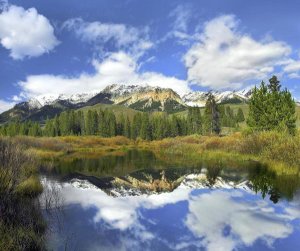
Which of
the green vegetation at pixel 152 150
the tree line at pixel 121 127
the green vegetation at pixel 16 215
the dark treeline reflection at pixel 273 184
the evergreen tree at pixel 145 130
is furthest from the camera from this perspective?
the tree line at pixel 121 127

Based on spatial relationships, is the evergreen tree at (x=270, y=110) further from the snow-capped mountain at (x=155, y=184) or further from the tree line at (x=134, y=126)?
the tree line at (x=134, y=126)

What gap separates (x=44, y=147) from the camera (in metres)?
67.9

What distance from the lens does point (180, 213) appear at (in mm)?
20250

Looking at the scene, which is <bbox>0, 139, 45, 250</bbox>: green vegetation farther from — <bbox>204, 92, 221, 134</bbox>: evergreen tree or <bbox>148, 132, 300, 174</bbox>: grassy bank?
<bbox>204, 92, 221, 134</bbox>: evergreen tree

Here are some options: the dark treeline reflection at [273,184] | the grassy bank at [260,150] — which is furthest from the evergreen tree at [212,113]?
the dark treeline reflection at [273,184]

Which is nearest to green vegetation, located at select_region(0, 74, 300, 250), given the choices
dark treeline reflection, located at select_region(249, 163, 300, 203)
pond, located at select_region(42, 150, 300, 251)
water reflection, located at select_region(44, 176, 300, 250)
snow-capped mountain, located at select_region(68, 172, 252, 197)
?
dark treeline reflection, located at select_region(249, 163, 300, 203)

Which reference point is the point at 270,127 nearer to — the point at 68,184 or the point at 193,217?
the point at 68,184

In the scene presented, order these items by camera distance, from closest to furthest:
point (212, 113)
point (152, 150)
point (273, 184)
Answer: point (273, 184) → point (152, 150) → point (212, 113)

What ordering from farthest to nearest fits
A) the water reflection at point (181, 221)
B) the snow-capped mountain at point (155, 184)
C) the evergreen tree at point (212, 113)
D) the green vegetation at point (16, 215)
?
the evergreen tree at point (212, 113) < the snow-capped mountain at point (155, 184) < the water reflection at point (181, 221) < the green vegetation at point (16, 215)

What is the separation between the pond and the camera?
14703 millimetres

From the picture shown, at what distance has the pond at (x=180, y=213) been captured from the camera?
1470cm

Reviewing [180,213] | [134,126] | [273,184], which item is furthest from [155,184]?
[134,126]

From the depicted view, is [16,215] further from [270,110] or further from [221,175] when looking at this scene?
[270,110]

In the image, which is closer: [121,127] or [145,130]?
[145,130]
